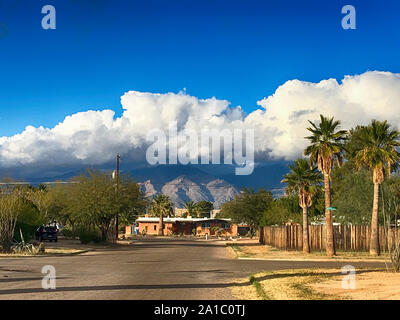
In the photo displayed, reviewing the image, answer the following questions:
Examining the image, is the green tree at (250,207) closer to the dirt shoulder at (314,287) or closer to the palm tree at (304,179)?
the palm tree at (304,179)

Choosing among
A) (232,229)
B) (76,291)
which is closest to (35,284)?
(76,291)

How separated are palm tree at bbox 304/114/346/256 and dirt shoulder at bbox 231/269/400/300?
690 inches

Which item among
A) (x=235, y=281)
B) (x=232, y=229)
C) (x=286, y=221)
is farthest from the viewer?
(x=232, y=229)

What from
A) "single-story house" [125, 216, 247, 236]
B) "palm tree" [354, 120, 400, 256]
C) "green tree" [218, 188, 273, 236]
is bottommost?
"single-story house" [125, 216, 247, 236]

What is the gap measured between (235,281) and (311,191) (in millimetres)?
25031

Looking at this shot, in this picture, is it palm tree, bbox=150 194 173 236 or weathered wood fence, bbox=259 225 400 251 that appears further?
palm tree, bbox=150 194 173 236

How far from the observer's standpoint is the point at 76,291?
16.0 meters

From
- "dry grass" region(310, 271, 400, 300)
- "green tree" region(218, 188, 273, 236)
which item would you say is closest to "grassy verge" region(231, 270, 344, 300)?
"dry grass" region(310, 271, 400, 300)

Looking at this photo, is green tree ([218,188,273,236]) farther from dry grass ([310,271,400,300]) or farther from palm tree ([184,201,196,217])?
palm tree ([184,201,196,217])

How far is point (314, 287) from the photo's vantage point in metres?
17.1

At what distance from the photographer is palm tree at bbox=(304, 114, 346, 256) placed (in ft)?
128

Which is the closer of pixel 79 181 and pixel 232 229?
pixel 79 181

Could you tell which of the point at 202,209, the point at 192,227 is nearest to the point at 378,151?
the point at 192,227
